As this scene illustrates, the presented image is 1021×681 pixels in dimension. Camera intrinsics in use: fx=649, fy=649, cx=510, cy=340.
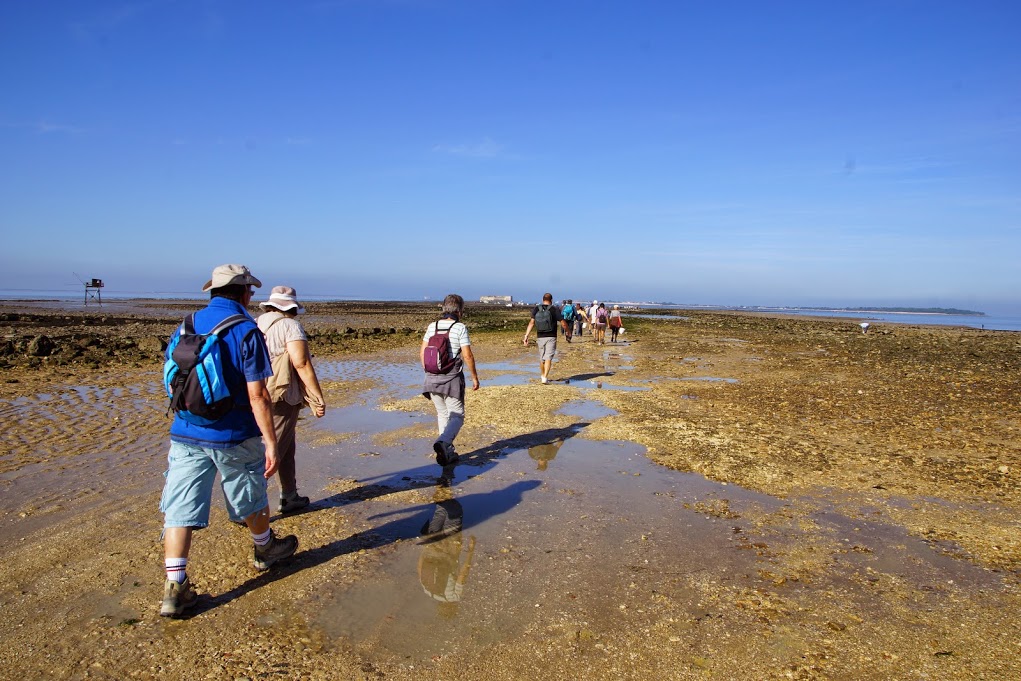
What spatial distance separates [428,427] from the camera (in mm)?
10594

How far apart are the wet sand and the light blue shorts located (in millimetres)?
686

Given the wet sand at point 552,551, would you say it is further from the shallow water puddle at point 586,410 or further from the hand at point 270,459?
the hand at point 270,459

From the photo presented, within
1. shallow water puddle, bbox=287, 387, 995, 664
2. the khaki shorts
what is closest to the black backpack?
the khaki shorts

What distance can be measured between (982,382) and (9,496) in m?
19.7

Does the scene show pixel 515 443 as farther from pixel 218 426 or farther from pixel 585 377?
pixel 585 377

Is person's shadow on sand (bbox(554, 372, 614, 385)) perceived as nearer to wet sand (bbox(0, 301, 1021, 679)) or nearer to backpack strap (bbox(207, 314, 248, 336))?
wet sand (bbox(0, 301, 1021, 679))

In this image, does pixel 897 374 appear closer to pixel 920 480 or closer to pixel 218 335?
pixel 920 480

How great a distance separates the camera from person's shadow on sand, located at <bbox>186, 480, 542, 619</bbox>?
15.3 feet

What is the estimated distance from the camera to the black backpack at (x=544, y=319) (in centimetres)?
1499

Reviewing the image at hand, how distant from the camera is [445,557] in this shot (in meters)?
5.41

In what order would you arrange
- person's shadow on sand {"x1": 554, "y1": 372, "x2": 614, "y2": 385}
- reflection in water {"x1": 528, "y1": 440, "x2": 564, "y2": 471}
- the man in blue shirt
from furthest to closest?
person's shadow on sand {"x1": 554, "y1": 372, "x2": 614, "y2": 385}, reflection in water {"x1": 528, "y1": 440, "x2": 564, "y2": 471}, the man in blue shirt

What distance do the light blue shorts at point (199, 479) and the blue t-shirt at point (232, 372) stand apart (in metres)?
0.08

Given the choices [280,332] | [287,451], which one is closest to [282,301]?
[280,332]

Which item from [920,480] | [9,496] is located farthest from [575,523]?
[9,496]
